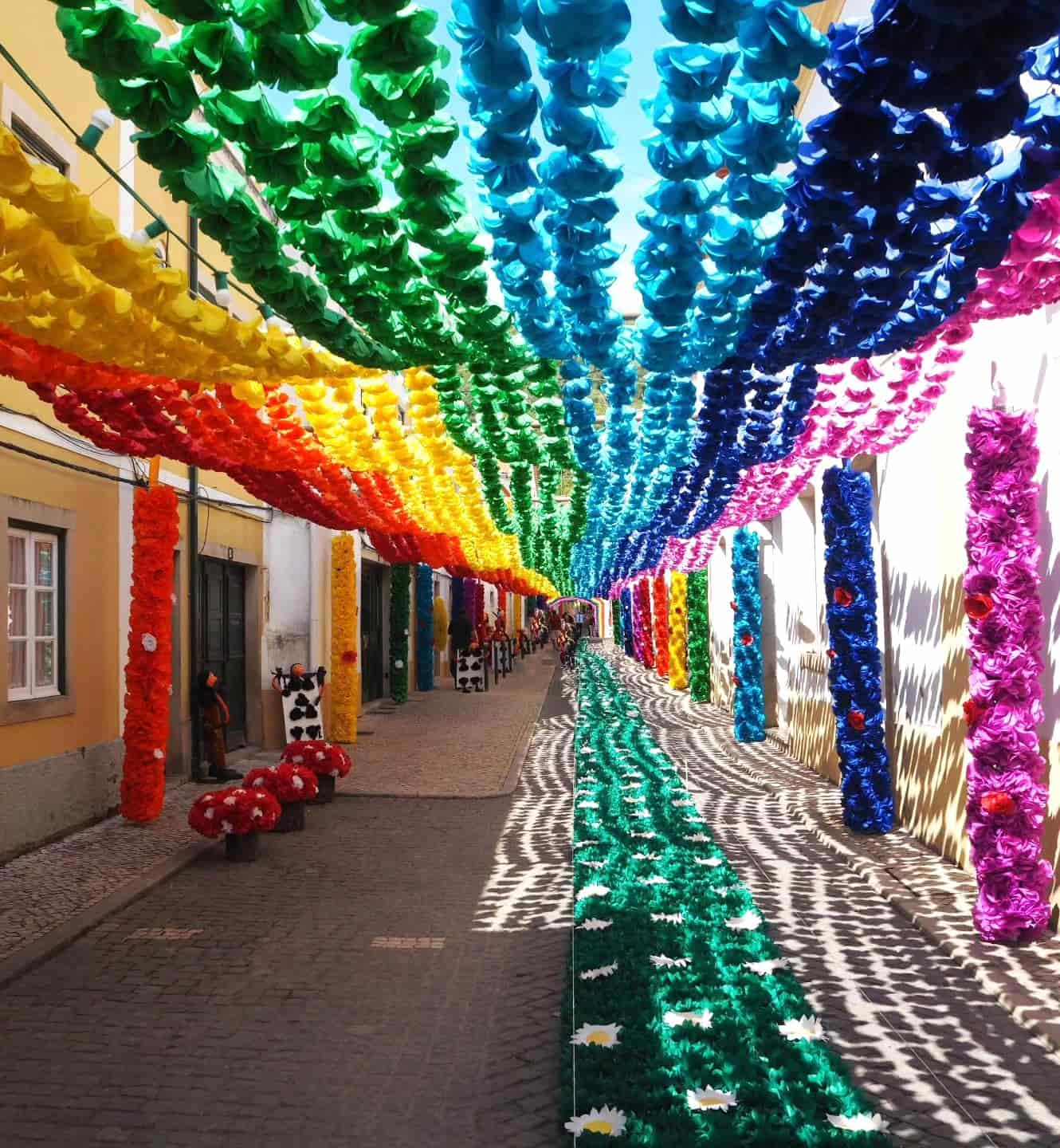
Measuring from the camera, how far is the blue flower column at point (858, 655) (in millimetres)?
9312

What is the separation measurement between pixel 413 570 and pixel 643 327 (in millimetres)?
22715

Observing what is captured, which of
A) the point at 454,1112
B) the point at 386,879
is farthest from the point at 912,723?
the point at 454,1112

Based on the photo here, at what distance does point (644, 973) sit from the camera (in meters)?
5.58

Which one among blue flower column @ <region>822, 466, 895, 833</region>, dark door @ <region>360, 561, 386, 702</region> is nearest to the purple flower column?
blue flower column @ <region>822, 466, 895, 833</region>

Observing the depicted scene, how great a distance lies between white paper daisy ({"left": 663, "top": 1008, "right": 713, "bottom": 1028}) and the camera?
191 inches

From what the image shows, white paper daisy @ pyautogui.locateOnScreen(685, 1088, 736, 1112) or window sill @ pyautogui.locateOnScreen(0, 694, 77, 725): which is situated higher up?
window sill @ pyautogui.locateOnScreen(0, 694, 77, 725)

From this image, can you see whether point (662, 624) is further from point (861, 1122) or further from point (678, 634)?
point (861, 1122)

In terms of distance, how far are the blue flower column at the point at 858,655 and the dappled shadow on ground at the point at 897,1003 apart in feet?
1.36


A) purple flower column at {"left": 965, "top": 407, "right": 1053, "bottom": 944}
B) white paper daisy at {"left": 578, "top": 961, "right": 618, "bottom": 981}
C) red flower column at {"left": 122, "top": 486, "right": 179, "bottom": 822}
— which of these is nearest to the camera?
white paper daisy at {"left": 578, "top": 961, "right": 618, "bottom": 981}

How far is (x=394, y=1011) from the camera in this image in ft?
17.2

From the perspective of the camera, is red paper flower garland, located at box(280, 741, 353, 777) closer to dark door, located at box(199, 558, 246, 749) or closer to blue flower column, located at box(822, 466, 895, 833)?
dark door, located at box(199, 558, 246, 749)

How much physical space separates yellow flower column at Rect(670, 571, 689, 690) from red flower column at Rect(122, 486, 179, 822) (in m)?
17.0

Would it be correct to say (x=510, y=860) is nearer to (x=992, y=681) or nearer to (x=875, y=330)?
(x=992, y=681)

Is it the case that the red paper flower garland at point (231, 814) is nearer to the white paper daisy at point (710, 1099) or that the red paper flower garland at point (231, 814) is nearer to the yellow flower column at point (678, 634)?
the white paper daisy at point (710, 1099)
